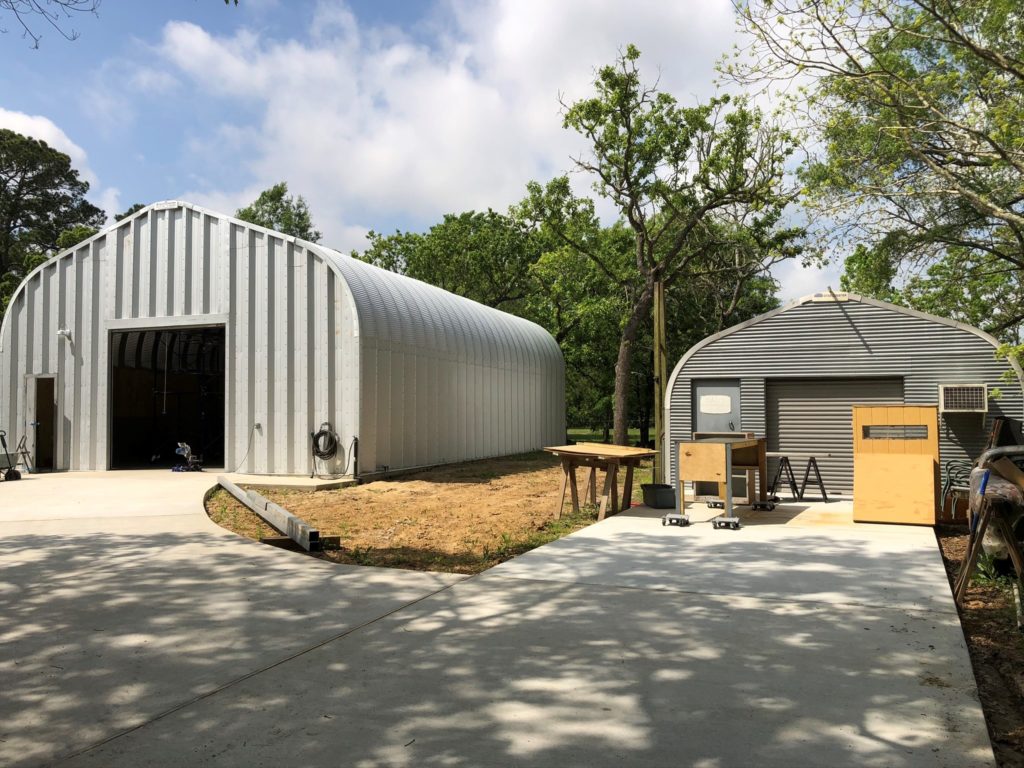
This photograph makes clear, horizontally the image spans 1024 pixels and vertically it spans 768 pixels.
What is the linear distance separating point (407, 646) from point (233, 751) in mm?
1441

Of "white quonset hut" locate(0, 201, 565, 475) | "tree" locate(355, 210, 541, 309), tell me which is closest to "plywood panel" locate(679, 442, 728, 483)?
"white quonset hut" locate(0, 201, 565, 475)

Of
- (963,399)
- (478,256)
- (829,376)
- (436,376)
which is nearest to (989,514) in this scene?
(963,399)

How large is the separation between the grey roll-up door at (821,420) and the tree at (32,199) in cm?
4177

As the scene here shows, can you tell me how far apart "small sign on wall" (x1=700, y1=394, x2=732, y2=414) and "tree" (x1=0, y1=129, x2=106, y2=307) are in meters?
40.7

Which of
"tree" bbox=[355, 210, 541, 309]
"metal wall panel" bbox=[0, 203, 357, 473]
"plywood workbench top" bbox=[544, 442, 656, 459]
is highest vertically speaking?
"tree" bbox=[355, 210, 541, 309]

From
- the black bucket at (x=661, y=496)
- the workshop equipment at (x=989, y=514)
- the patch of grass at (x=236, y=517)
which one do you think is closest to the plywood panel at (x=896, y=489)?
the black bucket at (x=661, y=496)

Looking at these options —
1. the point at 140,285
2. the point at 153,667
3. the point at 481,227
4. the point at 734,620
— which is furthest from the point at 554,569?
the point at 481,227

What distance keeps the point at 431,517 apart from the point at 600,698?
281 inches

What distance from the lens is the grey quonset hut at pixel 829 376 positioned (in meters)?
11.1

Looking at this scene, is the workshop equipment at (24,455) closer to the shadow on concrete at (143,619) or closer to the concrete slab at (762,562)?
the shadow on concrete at (143,619)

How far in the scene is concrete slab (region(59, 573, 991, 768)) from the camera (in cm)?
296

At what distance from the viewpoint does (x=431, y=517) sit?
10492 mm

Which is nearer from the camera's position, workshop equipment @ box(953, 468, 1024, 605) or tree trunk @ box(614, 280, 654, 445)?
workshop equipment @ box(953, 468, 1024, 605)

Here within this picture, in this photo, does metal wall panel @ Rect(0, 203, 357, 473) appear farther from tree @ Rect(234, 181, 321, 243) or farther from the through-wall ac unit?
tree @ Rect(234, 181, 321, 243)
